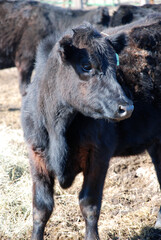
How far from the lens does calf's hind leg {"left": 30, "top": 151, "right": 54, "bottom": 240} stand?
3.77m

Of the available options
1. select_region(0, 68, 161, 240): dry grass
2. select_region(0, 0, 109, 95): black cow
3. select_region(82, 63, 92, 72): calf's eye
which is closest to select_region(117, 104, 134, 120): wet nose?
select_region(82, 63, 92, 72): calf's eye

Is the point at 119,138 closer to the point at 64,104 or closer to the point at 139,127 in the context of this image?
the point at 139,127

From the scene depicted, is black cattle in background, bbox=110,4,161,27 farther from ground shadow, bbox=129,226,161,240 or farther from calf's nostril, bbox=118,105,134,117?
calf's nostril, bbox=118,105,134,117

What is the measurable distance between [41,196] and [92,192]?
0.51 m

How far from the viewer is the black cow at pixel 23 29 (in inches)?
322

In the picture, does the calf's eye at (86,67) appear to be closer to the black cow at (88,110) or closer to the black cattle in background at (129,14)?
the black cow at (88,110)

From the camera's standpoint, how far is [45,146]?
3.65 metres

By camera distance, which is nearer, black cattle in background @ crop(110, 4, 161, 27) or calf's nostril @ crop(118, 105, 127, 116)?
calf's nostril @ crop(118, 105, 127, 116)

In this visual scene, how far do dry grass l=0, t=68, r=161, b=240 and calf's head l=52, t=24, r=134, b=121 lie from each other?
1.49 metres

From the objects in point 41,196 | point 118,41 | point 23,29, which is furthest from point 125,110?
point 23,29

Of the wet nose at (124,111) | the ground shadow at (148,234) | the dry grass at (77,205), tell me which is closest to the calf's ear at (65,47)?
the wet nose at (124,111)

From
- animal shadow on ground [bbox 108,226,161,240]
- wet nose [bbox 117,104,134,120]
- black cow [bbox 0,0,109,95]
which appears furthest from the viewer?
black cow [bbox 0,0,109,95]

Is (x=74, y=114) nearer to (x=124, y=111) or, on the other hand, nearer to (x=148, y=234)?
(x=124, y=111)

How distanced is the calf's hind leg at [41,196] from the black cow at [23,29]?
4.41 m
